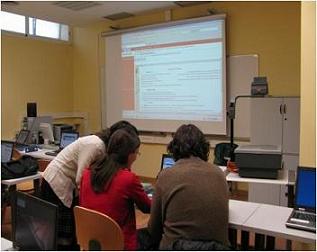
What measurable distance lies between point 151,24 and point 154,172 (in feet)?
8.31

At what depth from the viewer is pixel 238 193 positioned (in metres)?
5.20

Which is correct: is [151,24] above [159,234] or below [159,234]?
above

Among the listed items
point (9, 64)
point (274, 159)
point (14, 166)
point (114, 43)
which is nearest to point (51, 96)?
point (9, 64)

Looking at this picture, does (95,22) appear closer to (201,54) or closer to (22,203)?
(201,54)

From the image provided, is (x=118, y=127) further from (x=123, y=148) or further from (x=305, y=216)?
(x=305, y=216)

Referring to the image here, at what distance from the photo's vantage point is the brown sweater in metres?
1.71

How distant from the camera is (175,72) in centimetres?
575

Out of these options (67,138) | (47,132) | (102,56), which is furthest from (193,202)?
(102,56)

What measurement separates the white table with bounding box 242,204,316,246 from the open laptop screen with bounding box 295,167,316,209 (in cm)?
14

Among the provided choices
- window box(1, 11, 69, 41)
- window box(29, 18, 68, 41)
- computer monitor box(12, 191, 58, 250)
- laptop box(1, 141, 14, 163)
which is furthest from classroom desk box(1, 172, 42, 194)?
window box(29, 18, 68, 41)

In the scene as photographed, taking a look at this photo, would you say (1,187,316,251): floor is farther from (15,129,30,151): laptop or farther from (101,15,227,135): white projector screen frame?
(15,129,30,151): laptop

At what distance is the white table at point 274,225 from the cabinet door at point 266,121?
216cm

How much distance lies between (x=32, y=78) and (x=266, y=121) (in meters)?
4.42

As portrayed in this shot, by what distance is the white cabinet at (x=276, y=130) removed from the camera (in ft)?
14.2
